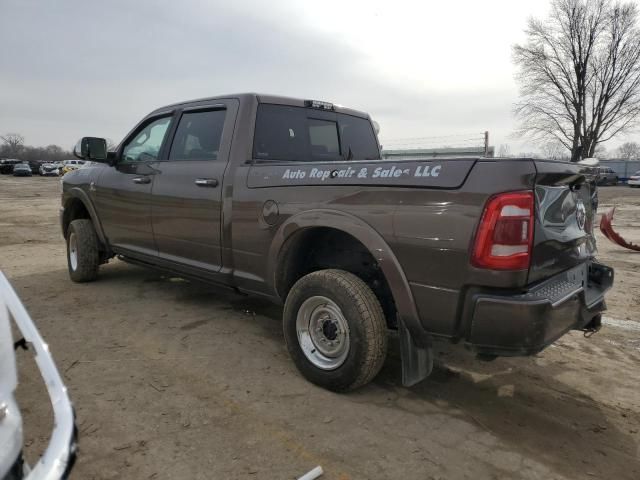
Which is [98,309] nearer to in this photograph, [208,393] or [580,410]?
[208,393]

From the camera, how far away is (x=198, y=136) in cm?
405

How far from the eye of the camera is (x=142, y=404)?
2799mm


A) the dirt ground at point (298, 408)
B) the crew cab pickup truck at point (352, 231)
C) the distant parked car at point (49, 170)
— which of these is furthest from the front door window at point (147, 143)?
the distant parked car at point (49, 170)

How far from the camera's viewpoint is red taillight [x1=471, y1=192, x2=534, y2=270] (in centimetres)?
221

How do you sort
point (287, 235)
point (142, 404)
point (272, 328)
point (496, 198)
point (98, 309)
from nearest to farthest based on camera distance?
1. point (496, 198)
2. point (142, 404)
3. point (287, 235)
4. point (272, 328)
5. point (98, 309)

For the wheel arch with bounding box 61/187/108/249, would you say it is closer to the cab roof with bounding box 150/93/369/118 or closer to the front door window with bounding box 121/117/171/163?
the front door window with bounding box 121/117/171/163

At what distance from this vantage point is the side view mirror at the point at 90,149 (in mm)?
4723

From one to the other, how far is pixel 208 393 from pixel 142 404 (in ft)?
1.27

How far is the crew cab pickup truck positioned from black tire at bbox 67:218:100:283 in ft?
2.39

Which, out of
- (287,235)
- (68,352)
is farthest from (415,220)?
(68,352)

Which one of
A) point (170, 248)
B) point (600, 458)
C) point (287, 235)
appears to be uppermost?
point (287, 235)

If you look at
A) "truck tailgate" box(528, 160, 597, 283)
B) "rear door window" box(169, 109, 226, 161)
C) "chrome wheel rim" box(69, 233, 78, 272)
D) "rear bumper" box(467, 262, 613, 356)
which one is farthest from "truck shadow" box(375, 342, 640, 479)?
"chrome wheel rim" box(69, 233, 78, 272)

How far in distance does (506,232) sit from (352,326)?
1037 millimetres

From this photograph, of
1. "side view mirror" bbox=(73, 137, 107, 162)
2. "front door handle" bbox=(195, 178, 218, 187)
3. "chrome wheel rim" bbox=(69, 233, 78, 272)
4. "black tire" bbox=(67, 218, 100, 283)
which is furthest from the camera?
"chrome wheel rim" bbox=(69, 233, 78, 272)
